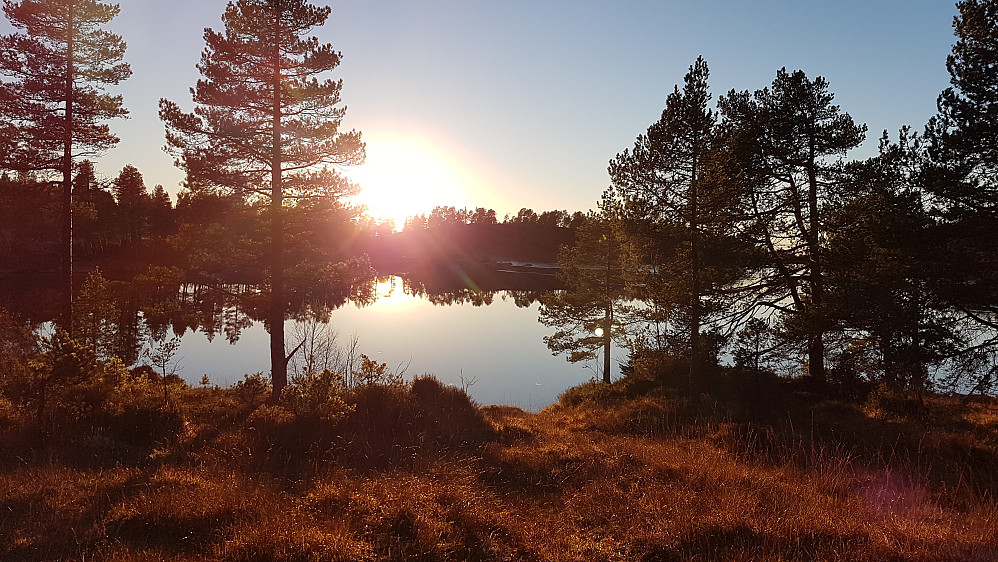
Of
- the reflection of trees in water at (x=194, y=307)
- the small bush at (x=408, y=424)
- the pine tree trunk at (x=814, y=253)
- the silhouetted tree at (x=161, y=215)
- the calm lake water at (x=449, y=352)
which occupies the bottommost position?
the calm lake water at (x=449, y=352)

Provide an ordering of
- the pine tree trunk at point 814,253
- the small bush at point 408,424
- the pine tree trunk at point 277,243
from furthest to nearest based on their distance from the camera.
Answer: the pine tree trunk at point 814,253, the pine tree trunk at point 277,243, the small bush at point 408,424

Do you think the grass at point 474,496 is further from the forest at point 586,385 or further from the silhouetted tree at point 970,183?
the silhouetted tree at point 970,183

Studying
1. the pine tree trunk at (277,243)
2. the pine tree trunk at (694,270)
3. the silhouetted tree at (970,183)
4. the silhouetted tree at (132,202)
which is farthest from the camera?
the silhouetted tree at (132,202)

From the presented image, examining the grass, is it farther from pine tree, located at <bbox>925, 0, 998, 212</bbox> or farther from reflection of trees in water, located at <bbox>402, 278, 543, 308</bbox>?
reflection of trees in water, located at <bbox>402, 278, 543, 308</bbox>

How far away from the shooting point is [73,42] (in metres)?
15.2

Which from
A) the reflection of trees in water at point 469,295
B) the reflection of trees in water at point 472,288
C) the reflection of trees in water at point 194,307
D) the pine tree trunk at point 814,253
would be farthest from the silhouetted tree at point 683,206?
the reflection of trees in water at point 469,295

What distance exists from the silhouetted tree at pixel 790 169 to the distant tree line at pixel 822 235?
0.04m

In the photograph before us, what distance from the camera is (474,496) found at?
6.66 metres

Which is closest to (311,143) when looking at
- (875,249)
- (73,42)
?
(73,42)

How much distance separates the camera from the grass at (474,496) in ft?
16.2

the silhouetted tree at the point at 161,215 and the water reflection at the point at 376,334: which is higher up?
the silhouetted tree at the point at 161,215

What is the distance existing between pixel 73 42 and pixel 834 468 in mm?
22635

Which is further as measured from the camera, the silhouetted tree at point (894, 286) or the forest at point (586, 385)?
the silhouetted tree at point (894, 286)

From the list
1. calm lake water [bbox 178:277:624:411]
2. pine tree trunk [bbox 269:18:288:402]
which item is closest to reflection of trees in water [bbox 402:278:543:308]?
calm lake water [bbox 178:277:624:411]
